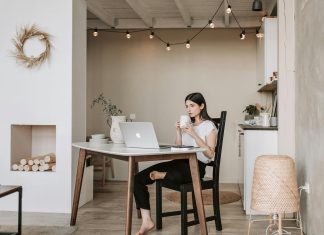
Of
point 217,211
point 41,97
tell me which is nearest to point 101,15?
point 41,97

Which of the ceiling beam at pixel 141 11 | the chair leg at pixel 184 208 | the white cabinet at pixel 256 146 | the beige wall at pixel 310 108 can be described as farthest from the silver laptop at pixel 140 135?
the ceiling beam at pixel 141 11

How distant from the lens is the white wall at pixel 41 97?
4.38 meters

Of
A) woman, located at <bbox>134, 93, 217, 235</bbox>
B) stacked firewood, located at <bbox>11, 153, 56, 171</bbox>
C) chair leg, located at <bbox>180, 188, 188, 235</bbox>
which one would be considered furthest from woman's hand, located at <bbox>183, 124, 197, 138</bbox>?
stacked firewood, located at <bbox>11, 153, 56, 171</bbox>

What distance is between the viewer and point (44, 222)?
3943mm

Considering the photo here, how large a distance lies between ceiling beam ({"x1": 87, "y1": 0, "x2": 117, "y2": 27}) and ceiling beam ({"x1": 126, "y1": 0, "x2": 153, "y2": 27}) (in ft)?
1.70

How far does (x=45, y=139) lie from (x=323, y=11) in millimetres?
3293

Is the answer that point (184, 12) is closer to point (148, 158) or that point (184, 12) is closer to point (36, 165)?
point (36, 165)

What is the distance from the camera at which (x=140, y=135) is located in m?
3.21

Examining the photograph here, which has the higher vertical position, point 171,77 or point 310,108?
point 171,77

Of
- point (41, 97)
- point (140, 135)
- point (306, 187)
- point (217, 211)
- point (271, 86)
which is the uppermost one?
point (271, 86)

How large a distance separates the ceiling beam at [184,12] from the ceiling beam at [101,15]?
1115 millimetres

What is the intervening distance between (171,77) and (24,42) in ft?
9.52

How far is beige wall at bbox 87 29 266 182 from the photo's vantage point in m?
6.71

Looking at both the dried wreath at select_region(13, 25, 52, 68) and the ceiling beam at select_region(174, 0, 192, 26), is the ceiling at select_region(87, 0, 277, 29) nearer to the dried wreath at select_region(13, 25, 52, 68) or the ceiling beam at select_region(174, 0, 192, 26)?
the ceiling beam at select_region(174, 0, 192, 26)
